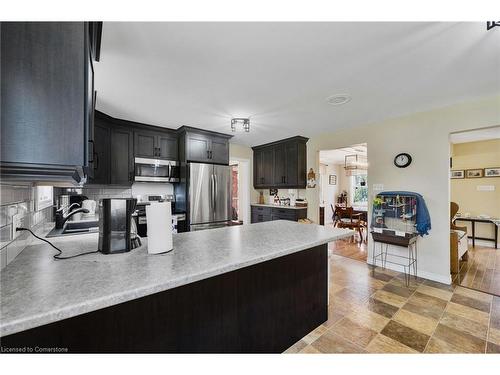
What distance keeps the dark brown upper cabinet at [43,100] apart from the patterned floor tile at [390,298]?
10.2 feet

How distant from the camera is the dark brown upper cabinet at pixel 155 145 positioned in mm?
3645

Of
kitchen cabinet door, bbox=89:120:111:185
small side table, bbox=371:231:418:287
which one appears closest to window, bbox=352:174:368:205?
small side table, bbox=371:231:418:287

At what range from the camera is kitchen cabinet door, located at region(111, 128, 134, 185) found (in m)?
3.42

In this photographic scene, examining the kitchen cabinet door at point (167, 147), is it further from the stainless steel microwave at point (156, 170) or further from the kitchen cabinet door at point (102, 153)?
the kitchen cabinet door at point (102, 153)

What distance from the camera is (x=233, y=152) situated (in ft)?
17.2

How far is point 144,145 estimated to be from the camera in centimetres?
370

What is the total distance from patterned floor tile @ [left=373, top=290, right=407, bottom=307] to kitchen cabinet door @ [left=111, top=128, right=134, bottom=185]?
3908mm

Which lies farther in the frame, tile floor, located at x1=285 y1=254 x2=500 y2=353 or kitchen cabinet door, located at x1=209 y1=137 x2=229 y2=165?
kitchen cabinet door, located at x1=209 y1=137 x2=229 y2=165

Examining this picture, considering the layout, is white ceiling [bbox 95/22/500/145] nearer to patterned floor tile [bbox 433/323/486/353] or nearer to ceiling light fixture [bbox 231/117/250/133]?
Answer: ceiling light fixture [bbox 231/117/250/133]

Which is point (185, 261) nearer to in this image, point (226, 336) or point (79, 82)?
point (226, 336)

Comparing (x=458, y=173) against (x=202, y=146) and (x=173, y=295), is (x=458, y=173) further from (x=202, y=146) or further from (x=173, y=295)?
(x=173, y=295)

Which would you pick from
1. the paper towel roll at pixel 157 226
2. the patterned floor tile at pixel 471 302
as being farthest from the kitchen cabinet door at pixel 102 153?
the patterned floor tile at pixel 471 302
